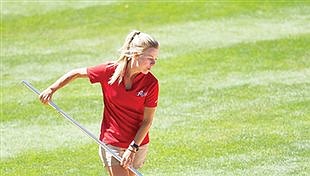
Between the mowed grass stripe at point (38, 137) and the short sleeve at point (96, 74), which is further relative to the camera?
the mowed grass stripe at point (38, 137)

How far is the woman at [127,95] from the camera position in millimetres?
8172

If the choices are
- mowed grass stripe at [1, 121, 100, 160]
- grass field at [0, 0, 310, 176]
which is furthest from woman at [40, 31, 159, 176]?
mowed grass stripe at [1, 121, 100, 160]

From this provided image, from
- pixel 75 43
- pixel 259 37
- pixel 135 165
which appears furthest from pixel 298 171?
pixel 75 43

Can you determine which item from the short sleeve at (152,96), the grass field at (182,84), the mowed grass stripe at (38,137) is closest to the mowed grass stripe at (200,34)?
the grass field at (182,84)

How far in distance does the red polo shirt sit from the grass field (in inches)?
110

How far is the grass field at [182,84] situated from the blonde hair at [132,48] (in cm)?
317

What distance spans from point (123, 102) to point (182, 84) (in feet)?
24.9

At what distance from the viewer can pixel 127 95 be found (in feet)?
27.1

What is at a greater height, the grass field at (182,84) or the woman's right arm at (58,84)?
the woman's right arm at (58,84)

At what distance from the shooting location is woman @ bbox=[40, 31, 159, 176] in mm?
8172

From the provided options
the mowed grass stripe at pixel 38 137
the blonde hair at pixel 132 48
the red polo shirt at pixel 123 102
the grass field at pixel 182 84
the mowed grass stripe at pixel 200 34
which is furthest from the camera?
the mowed grass stripe at pixel 200 34

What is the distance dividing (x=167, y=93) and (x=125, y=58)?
23.6 feet

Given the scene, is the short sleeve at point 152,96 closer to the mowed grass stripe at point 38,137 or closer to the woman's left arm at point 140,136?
the woman's left arm at point 140,136

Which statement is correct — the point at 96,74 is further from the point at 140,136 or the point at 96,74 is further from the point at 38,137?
the point at 38,137
